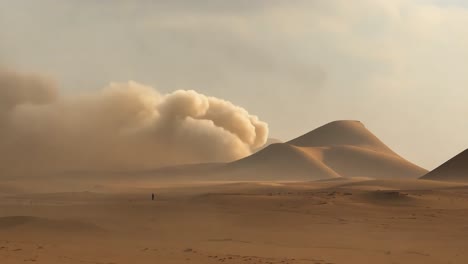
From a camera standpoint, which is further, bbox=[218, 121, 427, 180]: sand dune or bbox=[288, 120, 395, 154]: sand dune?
bbox=[288, 120, 395, 154]: sand dune

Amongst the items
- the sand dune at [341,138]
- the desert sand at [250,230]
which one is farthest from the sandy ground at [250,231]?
the sand dune at [341,138]

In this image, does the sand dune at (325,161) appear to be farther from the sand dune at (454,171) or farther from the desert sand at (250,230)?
the desert sand at (250,230)

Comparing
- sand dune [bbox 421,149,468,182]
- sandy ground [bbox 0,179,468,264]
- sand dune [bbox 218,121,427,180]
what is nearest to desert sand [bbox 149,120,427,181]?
sand dune [bbox 218,121,427,180]

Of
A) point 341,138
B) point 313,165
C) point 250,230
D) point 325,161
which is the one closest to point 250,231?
point 250,230

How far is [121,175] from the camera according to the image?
102812 millimetres

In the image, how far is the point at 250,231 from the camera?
21.0m

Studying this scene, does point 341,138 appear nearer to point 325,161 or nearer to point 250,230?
point 325,161

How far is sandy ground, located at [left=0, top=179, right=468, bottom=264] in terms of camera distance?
15273mm

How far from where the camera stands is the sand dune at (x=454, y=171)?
5841 cm

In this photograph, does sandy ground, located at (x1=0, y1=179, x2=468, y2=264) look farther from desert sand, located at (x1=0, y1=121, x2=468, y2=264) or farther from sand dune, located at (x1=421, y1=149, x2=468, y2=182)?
sand dune, located at (x1=421, y1=149, x2=468, y2=182)

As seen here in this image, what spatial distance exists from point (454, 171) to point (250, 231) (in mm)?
45665

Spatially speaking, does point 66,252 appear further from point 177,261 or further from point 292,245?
point 292,245


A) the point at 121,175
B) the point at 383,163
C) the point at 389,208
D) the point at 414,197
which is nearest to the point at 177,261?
the point at 389,208

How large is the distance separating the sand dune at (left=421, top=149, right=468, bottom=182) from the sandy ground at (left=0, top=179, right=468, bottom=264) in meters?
27.5
